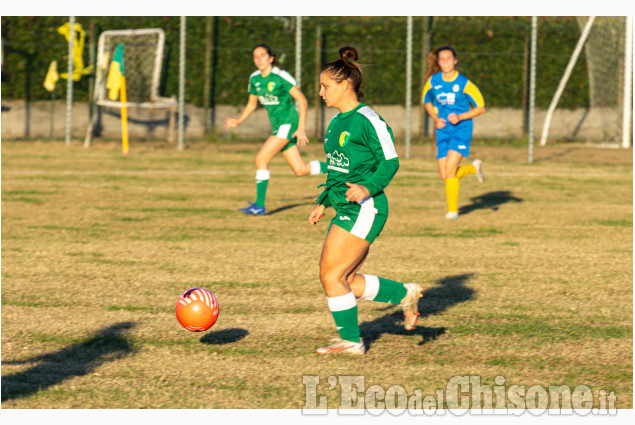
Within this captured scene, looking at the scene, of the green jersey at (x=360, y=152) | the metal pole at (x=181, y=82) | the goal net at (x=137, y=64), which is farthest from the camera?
the goal net at (x=137, y=64)

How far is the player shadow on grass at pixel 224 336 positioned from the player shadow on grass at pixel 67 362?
51 centimetres

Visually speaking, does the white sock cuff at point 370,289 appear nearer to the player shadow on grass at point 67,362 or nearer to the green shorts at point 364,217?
the green shorts at point 364,217

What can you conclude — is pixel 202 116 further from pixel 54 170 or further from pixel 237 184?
pixel 237 184

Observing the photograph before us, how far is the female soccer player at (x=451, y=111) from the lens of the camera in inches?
417

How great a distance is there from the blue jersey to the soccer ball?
6078mm

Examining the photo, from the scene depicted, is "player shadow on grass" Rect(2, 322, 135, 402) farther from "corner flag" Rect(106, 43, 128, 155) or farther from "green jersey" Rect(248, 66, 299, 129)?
"corner flag" Rect(106, 43, 128, 155)

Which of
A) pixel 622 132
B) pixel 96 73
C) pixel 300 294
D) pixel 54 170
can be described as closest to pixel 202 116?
pixel 96 73

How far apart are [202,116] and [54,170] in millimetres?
6943

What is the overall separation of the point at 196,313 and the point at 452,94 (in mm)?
6288

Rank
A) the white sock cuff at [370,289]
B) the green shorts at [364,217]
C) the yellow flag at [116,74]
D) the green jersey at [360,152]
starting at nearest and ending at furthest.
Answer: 1. the green jersey at [360,152]
2. the green shorts at [364,217]
3. the white sock cuff at [370,289]
4. the yellow flag at [116,74]

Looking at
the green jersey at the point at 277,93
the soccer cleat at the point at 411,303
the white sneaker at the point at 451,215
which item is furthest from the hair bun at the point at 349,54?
the white sneaker at the point at 451,215

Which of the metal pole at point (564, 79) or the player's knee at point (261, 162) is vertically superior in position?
the metal pole at point (564, 79)

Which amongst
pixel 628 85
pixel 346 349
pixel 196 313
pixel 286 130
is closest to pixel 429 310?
pixel 346 349

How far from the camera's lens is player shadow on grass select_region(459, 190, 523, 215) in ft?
39.0
